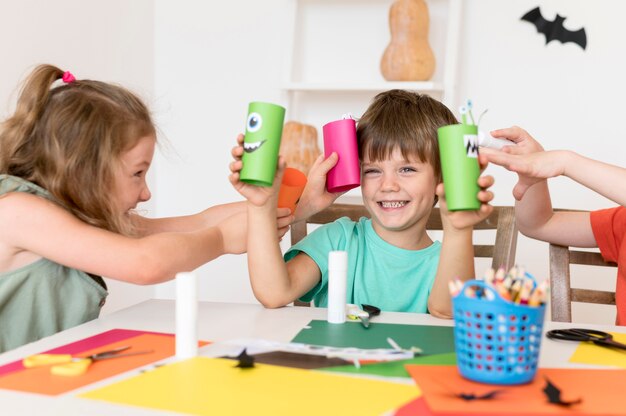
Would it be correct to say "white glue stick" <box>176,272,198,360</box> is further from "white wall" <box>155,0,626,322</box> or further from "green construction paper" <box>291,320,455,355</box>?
"white wall" <box>155,0,626,322</box>

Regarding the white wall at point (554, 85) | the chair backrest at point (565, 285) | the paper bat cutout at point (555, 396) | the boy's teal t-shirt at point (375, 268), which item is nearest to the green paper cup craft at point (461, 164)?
the paper bat cutout at point (555, 396)

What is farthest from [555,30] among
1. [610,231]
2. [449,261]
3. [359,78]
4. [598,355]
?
[598,355]

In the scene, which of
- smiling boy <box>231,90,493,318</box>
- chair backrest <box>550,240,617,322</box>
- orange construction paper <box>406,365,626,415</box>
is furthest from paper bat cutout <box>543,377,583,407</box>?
chair backrest <box>550,240,617,322</box>

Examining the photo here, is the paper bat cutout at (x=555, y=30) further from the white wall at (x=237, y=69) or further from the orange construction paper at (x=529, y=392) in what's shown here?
the orange construction paper at (x=529, y=392)

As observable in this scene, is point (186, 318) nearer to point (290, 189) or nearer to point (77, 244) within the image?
point (77, 244)

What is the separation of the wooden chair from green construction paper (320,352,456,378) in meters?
0.60

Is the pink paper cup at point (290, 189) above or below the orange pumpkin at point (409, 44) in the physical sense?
below

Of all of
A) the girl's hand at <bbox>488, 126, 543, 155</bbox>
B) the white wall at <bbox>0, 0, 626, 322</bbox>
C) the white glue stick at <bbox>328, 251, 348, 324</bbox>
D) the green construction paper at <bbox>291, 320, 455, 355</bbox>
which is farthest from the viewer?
the white wall at <bbox>0, 0, 626, 322</bbox>

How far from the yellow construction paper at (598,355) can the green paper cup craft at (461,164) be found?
0.83ft

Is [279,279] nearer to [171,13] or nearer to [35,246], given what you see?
[35,246]

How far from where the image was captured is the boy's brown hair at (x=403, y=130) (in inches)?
58.3

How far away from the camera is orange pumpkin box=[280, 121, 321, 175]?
2.69m

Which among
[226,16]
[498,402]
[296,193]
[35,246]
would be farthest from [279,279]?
[226,16]

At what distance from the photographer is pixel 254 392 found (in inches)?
31.9
